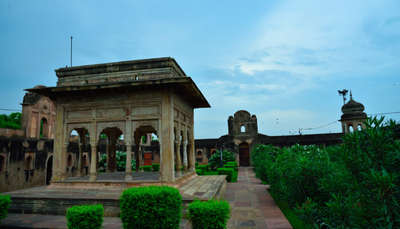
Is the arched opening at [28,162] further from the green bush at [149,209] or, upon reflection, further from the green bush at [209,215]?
the green bush at [209,215]

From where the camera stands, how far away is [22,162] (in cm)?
1761

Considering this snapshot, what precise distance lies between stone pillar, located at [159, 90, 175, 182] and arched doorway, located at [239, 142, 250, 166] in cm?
2105

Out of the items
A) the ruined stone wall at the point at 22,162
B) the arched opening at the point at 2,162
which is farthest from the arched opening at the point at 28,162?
the arched opening at the point at 2,162

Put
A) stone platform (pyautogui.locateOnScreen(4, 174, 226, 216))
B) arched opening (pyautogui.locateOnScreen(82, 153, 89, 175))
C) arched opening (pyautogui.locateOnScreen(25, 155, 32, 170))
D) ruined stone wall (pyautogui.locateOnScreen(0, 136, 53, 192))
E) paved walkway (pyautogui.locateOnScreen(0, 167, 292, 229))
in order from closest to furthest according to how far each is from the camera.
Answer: paved walkway (pyautogui.locateOnScreen(0, 167, 292, 229)) → stone platform (pyautogui.locateOnScreen(4, 174, 226, 216)) → ruined stone wall (pyautogui.locateOnScreen(0, 136, 53, 192)) → arched opening (pyautogui.locateOnScreen(25, 155, 32, 170)) → arched opening (pyautogui.locateOnScreen(82, 153, 89, 175))

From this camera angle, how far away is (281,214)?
22.8 ft

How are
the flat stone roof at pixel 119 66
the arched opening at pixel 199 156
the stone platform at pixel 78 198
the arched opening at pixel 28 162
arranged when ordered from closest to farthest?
the stone platform at pixel 78 198 < the flat stone roof at pixel 119 66 < the arched opening at pixel 28 162 < the arched opening at pixel 199 156

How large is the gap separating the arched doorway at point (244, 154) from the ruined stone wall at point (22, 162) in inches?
769

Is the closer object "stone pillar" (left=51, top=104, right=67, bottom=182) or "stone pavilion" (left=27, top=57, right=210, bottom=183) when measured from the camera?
"stone pavilion" (left=27, top=57, right=210, bottom=183)

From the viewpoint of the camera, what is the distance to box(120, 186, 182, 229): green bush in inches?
→ 196

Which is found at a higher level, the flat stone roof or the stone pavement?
the flat stone roof

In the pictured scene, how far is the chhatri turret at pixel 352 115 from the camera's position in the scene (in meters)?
25.0

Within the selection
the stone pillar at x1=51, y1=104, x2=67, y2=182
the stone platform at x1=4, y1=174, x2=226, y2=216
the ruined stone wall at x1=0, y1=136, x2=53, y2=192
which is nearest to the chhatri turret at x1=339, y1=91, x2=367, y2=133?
the stone platform at x1=4, y1=174, x2=226, y2=216

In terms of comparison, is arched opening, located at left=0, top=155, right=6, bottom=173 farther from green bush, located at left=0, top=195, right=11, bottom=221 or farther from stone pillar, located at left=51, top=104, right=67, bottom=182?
green bush, located at left=0, top=195, right=11, bottom=221

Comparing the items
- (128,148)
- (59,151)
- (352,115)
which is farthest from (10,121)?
(352,115)
